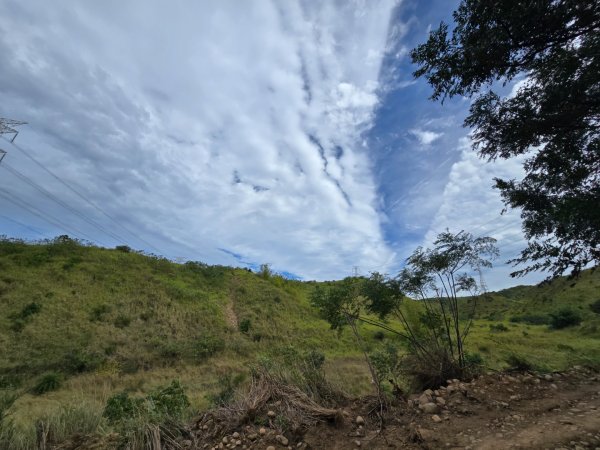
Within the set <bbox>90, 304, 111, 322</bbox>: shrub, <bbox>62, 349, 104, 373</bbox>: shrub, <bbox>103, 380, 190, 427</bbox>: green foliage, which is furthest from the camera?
<bbox>90, 304, 111, 322</bbox>: shrub

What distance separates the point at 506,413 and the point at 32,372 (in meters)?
21.8

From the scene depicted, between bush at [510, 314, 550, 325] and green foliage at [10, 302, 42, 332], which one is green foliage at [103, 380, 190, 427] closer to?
green foliage at [10, 302, 42, 332]

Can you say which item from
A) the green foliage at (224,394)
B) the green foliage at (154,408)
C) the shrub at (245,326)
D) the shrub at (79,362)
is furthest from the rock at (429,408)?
the shrub at (245,326)

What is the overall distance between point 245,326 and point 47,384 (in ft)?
50.2

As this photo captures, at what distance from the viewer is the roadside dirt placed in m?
4.00

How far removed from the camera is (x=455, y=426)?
448cm

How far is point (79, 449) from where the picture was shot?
175 inches

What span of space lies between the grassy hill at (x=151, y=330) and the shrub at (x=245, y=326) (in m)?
0.16

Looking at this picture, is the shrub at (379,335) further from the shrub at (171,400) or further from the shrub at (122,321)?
the shrub at (171,400)

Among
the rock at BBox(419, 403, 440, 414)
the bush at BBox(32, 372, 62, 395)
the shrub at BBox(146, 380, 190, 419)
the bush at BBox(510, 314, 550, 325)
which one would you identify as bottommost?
the rock at BBox(419, 403, 440, 414)

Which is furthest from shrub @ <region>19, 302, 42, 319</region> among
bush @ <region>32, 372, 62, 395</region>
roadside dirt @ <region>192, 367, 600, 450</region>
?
roadside dirt @ <region>192, 367, 600, 450</region>

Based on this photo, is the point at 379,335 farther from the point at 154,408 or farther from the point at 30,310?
the point at 30,310

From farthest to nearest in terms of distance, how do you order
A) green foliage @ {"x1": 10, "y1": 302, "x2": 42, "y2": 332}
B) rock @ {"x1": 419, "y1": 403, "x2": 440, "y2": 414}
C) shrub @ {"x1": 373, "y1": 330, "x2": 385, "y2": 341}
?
shrub @ {"x1": 373, "y1": 330, "x2": 385, "y2": 341} → green foliage @ {"x1": 10, "y1": 302, "x2": 42, "y2": 332} → rock @ {"x1": 419, "y1": 403, "x2": 440, "y2": 414}

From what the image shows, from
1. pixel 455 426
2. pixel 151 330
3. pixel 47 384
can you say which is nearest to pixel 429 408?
pixel 455 426
